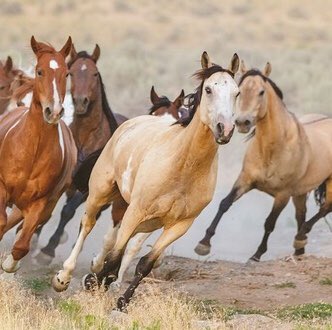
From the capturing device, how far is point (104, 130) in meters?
13.5

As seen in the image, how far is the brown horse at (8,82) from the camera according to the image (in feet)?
45.0

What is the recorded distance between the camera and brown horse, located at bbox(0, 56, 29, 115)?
540 inches

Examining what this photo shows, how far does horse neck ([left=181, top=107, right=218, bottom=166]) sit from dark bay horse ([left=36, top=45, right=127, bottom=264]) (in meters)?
4.02

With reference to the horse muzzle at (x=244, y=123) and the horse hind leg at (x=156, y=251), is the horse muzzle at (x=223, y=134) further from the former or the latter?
the horse muzzle at (x=244, y=123)

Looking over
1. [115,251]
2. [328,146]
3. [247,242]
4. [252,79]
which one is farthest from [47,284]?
[247,242]

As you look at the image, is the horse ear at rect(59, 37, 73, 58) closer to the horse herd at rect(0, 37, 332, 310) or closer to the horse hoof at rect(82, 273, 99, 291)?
the horse herd at rect(0, 37, 332, 310)

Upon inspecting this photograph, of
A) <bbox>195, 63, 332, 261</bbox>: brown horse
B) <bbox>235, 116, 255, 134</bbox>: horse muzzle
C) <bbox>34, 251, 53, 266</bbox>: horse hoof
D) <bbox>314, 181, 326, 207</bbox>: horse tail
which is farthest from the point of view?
<bbox>314, 181, 326, 207</bbox>: horse tail

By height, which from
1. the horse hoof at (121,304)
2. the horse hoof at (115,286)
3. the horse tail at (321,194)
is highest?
the horse hoof at (121,304)

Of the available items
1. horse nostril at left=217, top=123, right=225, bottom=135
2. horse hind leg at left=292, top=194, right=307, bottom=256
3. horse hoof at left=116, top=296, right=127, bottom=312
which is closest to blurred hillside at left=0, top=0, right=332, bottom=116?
horse hind leg at left=292, top=194, right=307, bottom=256

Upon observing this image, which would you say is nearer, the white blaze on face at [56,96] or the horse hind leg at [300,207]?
the white blaze on face at [56,96]

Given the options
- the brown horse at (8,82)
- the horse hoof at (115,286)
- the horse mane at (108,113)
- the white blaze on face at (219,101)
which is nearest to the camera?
the white blaze on face at (219,101)

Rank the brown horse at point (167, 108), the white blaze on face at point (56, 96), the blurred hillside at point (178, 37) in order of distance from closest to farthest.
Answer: the white blaze on face at point (56, 96) → the brown horse at point (167, 108) → the blurred hillside at point (178, 37)

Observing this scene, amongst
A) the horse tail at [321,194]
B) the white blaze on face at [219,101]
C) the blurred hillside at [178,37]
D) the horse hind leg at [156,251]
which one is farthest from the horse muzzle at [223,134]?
the blurred hillside at [178,37]

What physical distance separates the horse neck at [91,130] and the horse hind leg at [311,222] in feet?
9.47
